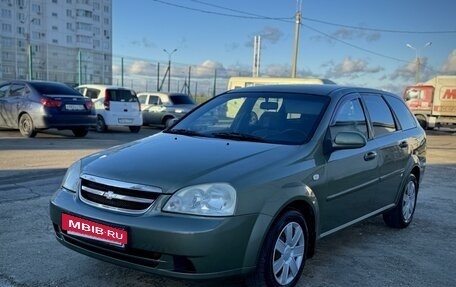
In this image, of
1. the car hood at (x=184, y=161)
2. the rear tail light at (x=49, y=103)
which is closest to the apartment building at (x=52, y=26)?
the rear tail light at (x=49, y=103)

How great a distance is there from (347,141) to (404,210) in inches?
81.1

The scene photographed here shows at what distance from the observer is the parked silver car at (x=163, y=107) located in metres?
18.0

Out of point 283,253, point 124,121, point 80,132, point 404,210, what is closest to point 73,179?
point 283,253

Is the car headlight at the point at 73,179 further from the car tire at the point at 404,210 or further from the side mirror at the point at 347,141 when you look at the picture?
the car tire at the point at 404,210

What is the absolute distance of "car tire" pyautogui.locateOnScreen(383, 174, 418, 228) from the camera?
5.44 metres

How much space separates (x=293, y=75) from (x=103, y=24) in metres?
70.3

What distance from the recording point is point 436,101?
25.6m

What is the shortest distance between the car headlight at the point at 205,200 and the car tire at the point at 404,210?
9.50ft

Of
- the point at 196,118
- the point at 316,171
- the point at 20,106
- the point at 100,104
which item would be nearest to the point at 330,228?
the point at 316,171

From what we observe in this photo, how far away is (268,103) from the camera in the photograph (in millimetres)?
4559

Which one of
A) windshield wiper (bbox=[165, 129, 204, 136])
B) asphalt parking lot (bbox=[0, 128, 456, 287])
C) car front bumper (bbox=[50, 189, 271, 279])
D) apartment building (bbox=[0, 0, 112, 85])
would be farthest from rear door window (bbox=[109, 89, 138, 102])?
apartment building (bbox=[0, 0, 112, 85])

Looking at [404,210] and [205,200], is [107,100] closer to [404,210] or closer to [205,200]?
[404,210]

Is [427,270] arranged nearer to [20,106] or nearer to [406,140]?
[406,140]

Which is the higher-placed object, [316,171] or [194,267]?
[316,171]
